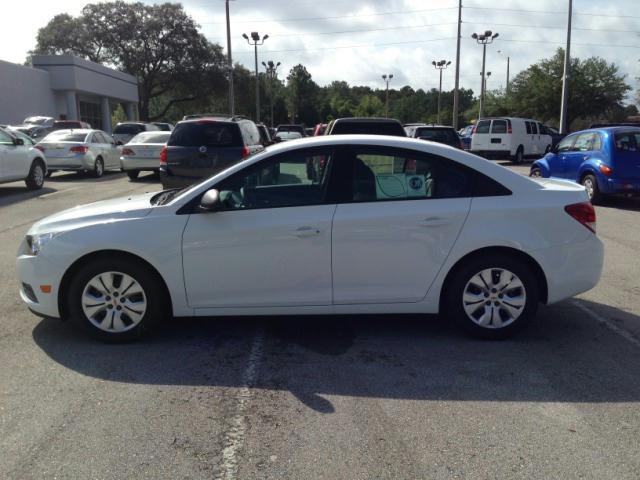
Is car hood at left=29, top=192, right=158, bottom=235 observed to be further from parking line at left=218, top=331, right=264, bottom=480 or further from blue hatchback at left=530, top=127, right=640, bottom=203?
blue hatchback at left=530, top=127, right=640, bottom=203

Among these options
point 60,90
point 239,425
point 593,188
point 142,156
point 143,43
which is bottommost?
point 239,425

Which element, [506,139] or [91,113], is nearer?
[506,139]

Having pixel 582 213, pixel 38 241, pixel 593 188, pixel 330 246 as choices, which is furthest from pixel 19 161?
pixel 582 213

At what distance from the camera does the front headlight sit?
4633 millimetres

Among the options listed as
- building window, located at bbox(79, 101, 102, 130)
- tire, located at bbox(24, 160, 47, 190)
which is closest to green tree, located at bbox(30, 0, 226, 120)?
building window, located at bbox(79, 101, 102, 130)

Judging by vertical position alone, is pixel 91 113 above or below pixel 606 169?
above

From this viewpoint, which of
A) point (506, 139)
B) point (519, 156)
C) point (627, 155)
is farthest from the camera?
point (519, 156)

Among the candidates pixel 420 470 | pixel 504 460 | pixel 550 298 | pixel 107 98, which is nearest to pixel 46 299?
pixel 420 470

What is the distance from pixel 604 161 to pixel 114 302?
10.6 metres

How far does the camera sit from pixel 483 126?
2667 centimetres

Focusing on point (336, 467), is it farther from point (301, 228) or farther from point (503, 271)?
point (503, 271)

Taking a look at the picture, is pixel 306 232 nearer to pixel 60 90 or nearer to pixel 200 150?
pixel 200 150

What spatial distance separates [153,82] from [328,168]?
54967mm

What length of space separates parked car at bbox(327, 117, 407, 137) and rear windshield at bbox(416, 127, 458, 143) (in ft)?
21.2
